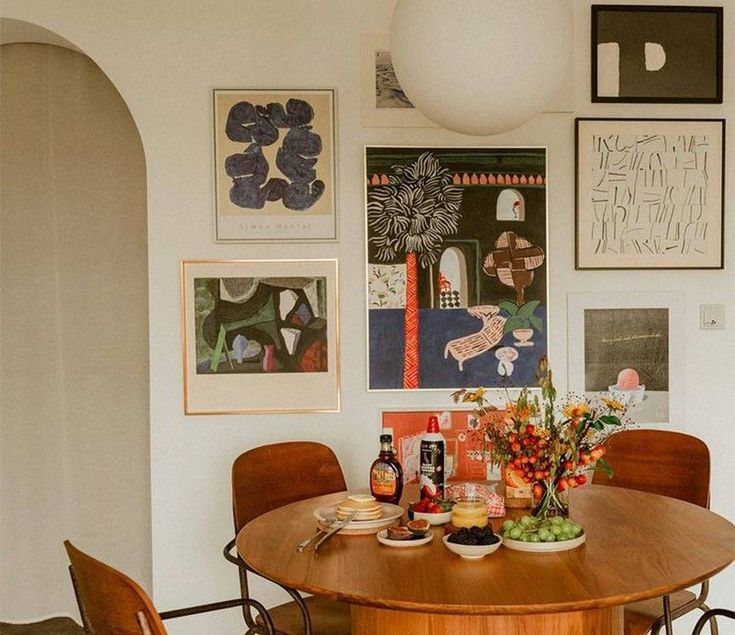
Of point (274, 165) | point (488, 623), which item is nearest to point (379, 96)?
point (274, 165)

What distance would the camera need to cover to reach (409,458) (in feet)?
10.6

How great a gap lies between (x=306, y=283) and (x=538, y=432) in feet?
4.60

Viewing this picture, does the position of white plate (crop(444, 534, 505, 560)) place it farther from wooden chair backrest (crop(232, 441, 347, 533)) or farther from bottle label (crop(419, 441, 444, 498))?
wooden chair backrest (crop(232, 441, 347, 533))

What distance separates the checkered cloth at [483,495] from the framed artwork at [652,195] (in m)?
1.25

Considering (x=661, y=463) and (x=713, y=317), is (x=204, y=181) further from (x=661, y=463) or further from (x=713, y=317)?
(x=713, y=317)

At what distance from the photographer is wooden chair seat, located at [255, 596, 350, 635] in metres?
2.27

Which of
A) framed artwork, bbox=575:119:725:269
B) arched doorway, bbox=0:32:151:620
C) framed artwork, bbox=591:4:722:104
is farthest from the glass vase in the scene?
arched doorway, bbox=0:32:151:620

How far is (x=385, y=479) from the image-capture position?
7.74 ft

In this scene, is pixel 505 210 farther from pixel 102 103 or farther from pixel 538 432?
pixel 102 103

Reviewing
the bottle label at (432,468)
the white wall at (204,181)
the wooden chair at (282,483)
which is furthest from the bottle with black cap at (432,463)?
the white wall at (204,181)

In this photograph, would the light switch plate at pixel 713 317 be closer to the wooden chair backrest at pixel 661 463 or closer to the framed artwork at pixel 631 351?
the framed artwork at pixel 631 351

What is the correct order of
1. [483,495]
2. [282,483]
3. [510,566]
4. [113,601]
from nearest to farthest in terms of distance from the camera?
[113,601] < [510,566] < [483,495] < [282,483]

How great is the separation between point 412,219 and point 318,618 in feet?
5.03

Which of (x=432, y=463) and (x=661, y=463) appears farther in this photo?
(x=661, y=463)
